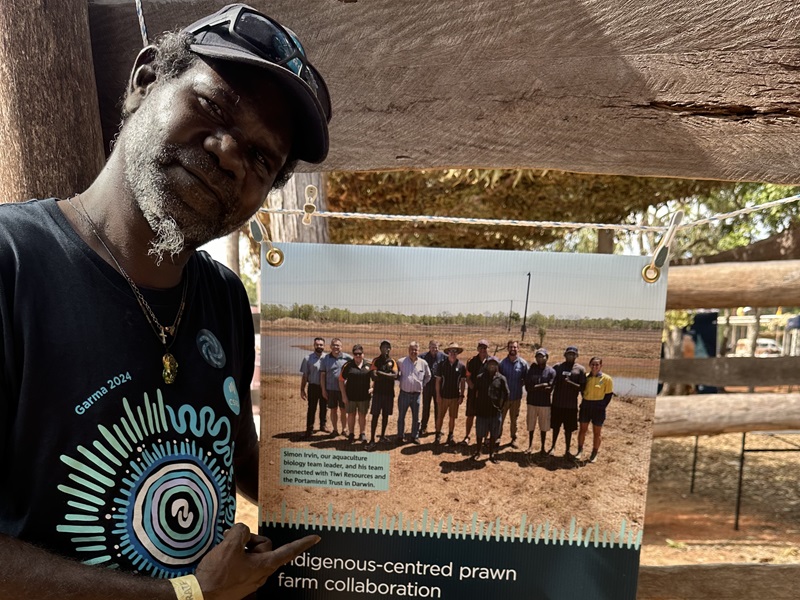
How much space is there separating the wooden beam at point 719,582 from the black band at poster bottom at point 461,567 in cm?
67

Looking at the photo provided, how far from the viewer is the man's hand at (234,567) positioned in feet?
3.26

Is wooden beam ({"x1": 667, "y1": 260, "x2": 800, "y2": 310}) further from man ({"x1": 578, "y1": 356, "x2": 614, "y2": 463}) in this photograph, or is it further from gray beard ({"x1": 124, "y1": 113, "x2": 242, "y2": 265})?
gray beard ({"x1": 124, "y1": 113, "x2": 242, "y2": 265})

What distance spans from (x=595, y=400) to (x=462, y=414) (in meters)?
0.26

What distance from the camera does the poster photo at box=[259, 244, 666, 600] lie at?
119cm

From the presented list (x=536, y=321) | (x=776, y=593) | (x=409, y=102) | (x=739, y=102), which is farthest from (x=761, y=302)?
(x=409, y=102)

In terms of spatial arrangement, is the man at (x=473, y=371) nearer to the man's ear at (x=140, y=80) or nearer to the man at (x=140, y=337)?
the man at (x=140, y=337)

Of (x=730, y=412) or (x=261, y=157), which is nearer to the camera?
(x=261, y=157)

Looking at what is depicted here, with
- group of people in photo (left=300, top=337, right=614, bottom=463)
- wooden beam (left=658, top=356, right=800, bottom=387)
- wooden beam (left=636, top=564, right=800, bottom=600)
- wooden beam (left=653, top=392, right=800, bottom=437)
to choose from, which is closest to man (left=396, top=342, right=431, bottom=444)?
group of people in photo (left=300, top=337, right=614, bottom=463)

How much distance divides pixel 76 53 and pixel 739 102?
130 cm

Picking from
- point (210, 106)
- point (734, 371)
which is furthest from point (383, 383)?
point (734, 371)

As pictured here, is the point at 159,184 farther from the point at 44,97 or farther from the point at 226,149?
the point at 44,97

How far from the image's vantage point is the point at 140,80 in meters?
1.03

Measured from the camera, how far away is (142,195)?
95 cm

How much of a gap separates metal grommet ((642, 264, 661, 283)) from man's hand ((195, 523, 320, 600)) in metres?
0.87
